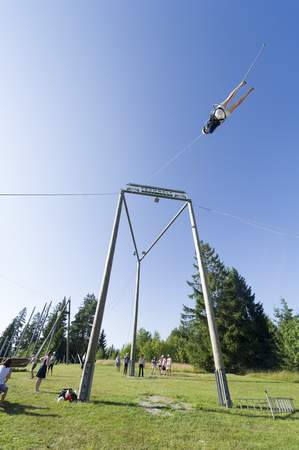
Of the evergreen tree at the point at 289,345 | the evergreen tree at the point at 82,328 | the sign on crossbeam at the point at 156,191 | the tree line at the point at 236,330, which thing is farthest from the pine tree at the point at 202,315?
the evergreen tree at the point at 82,328

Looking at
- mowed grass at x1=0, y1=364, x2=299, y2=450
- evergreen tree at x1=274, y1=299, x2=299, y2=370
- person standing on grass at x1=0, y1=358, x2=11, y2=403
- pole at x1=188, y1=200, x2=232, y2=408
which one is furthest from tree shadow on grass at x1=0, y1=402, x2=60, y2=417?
evergreen tree at x1=274, y1=299, x2=299, y2=370

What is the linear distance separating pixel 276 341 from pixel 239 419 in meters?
36.5

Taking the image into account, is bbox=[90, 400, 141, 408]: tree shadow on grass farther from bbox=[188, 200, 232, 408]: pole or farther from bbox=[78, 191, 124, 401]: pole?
bbox=[188, 200, 232, 408]: pole

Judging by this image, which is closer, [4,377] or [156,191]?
[4,377]

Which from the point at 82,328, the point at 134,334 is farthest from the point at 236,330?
the point at 82,328

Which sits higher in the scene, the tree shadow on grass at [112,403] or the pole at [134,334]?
the pole at [134,334]

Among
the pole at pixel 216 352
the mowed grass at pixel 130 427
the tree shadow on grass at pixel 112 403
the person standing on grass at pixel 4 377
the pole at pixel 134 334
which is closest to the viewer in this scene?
the mowed grass at pixel 130 427

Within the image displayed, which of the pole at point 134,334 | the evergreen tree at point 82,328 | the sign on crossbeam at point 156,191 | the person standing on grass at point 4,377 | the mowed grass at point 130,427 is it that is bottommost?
the mowed grass at point 130,427

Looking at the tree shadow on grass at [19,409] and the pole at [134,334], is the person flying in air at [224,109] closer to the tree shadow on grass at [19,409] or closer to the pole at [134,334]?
the tree shadow on grass at [19,409]

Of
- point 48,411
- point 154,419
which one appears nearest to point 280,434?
point 154,419

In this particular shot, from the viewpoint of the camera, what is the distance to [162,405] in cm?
838

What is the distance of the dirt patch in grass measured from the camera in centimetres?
758

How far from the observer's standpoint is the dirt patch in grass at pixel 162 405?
758 cm

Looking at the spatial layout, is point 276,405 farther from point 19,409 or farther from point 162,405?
point 19,409
